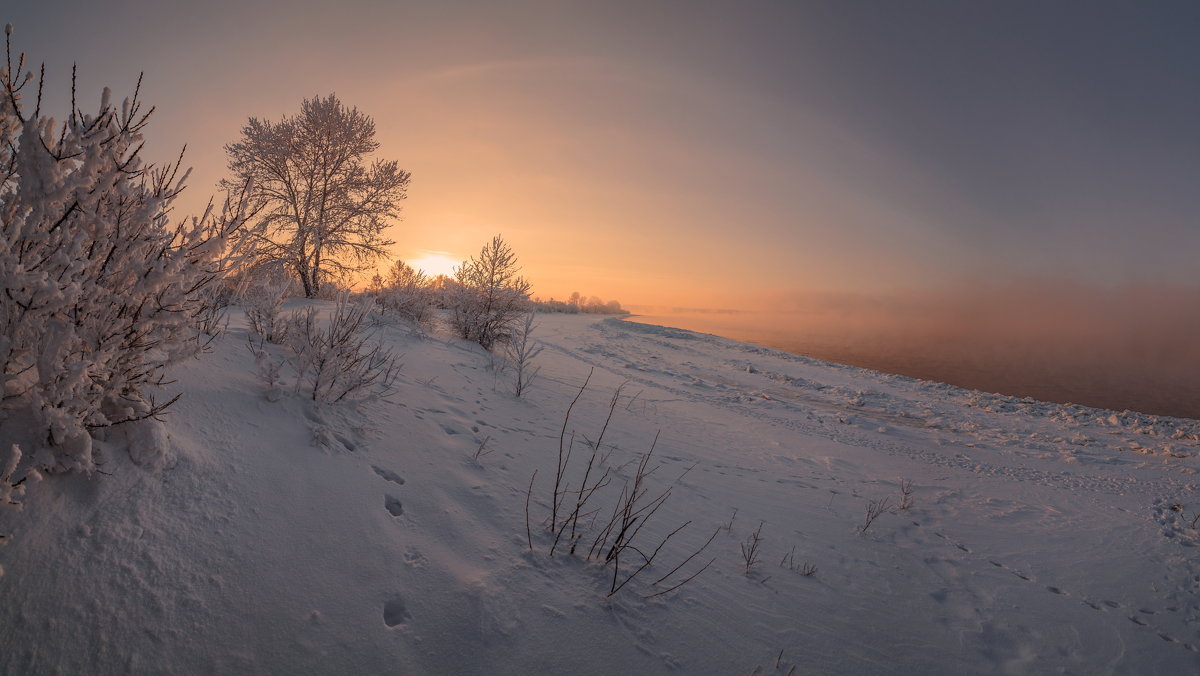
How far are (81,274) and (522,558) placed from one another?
2.18 m

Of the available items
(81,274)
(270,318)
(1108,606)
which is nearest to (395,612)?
(81,274)

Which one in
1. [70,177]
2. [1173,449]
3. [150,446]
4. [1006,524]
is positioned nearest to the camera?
[70,177]

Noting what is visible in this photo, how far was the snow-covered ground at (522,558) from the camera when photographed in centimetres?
143

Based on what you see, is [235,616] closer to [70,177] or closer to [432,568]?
[432,568]

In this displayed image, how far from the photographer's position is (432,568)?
6.27 feet

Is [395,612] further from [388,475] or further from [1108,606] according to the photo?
[1108,606]

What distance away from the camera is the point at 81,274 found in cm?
170

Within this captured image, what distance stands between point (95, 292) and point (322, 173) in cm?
1266

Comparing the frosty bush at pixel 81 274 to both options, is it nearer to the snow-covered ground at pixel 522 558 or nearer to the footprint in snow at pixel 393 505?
the snow-covered ground at pixel 522 558

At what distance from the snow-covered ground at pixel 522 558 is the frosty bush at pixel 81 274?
28cm

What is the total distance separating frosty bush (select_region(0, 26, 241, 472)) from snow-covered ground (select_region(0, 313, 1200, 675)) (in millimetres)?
276

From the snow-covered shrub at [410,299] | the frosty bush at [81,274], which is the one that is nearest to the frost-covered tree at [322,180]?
the snow-covered shrub at [410,299]

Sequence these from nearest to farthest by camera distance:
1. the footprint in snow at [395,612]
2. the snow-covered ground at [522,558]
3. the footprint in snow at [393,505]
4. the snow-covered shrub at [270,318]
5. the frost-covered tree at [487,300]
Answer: the snow-covered ground at [522,558] → the footprint in snow at [395,612] → the footprint in snow at [393,505] → the snow-covered shrub at [270,318] → the frost-covered tree at [487,300]

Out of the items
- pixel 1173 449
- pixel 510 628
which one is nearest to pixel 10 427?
pixel 510 628
